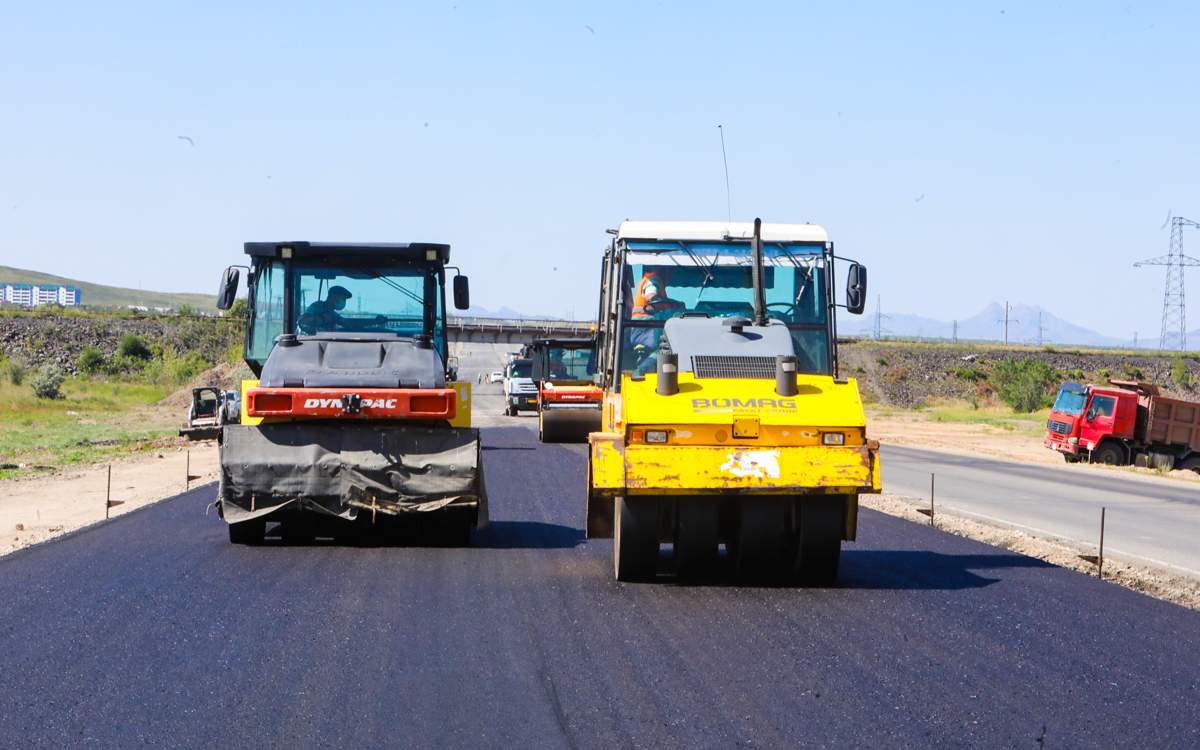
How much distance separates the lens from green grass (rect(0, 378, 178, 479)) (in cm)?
3362

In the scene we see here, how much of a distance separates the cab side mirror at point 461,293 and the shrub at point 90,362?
9142 cm

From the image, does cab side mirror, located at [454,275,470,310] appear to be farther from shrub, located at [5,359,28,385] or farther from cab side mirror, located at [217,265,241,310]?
shrub, located at [5,359,28,385]

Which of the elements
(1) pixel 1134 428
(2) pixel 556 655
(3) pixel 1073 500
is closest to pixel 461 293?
(2) pixel 556 655

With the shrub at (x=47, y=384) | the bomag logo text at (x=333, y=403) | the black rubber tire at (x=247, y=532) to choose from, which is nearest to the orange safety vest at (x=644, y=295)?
the bomag logo text at (x=333, y=403)

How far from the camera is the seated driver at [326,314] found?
15.7 metres

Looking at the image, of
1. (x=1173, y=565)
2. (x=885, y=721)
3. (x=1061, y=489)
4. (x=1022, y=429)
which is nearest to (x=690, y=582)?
(x=885, y=721)

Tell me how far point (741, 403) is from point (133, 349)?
10681cm

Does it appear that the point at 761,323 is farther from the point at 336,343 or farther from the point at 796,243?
the point at 336,343

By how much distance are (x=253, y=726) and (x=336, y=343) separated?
27.6ft

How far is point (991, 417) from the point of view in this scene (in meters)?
75.1

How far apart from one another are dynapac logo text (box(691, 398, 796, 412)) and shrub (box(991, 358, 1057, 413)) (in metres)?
72.8

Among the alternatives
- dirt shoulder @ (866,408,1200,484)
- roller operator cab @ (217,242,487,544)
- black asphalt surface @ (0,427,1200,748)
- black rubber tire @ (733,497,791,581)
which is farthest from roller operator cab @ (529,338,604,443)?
black rubber tire @ (733,497,791,581)

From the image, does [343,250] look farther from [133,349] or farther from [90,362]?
[133,349]

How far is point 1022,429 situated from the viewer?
62.5 m
